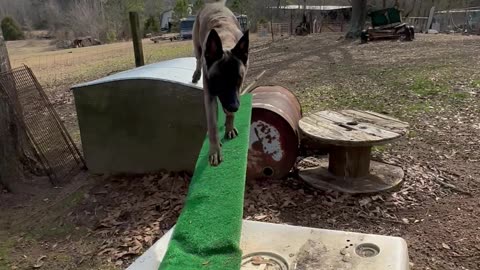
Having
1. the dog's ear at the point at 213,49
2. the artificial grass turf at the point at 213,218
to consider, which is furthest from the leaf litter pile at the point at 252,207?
the dog's ear at the point at 213,49

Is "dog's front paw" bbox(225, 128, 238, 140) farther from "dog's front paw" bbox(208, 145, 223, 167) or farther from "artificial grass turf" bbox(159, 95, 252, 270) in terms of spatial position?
"dog's front paw" bbox(208, 145, 223, 167)

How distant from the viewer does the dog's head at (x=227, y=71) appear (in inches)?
114

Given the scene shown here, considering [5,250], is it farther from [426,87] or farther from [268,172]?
[426,87]

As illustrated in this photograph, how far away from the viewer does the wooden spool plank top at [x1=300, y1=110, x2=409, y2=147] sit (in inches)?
195

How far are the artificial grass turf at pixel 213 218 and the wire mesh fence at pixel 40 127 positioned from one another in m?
2.93

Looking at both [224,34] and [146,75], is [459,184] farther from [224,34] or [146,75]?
[146,75]

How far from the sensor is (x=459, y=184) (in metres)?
5.25

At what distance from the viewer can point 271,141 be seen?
550 centimetres

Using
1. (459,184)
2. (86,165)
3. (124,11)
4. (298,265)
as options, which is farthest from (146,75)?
(124,11)

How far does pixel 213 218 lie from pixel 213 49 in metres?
1.33

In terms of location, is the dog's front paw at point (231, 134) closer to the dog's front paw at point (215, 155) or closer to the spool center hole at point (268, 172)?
the dog's front paw at point (215, 155)

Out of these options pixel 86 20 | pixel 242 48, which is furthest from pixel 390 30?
pixel 86 20

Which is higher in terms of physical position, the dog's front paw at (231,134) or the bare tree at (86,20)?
the dog's front paw at (231,134)

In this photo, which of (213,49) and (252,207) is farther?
(252,207)
